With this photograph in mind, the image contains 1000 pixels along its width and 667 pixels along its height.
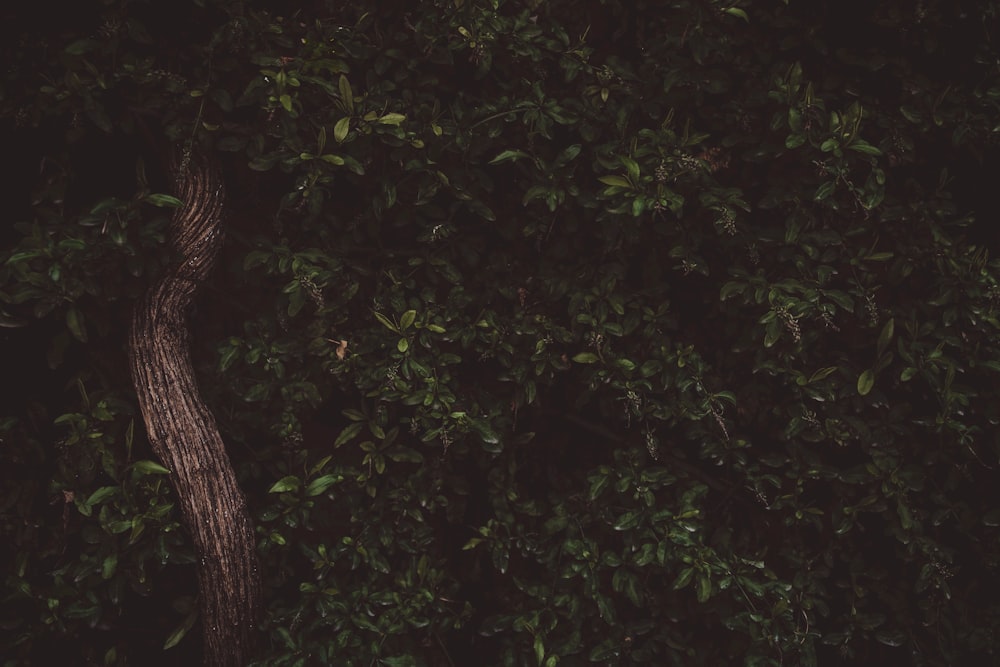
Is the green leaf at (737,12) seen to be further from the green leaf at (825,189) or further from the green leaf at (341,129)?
the green leaf at (341,129)

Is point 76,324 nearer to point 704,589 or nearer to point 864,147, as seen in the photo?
point 704,589

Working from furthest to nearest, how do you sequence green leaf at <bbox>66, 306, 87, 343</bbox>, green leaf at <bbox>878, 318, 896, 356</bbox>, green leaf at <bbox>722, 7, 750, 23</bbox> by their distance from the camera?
Answer: green leaf at <bbox>878, 318, 896, 356</bbox> → green leaf at <bbox>722, 7, 750, 23</bbox> → green leaf at <bbox>66, 306, 87, 343</bbox>

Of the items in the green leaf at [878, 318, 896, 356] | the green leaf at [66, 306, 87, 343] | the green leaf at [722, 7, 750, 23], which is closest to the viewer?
the green leaf at [66, 306, 87, 343]

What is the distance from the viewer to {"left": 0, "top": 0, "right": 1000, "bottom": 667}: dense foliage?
87.5 inches

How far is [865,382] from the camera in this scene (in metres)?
2.41

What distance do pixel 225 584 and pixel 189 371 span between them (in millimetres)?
701

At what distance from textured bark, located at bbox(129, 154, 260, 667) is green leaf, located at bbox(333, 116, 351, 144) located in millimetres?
478

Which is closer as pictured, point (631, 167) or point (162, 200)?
point (162, 200)

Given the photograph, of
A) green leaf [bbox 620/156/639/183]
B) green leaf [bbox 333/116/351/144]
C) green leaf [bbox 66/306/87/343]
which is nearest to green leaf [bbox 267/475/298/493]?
green leaf [bbox 66/306/87/343]

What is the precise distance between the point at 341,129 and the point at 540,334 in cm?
90

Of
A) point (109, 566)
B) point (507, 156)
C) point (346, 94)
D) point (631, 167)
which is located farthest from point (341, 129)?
point (109, 566)

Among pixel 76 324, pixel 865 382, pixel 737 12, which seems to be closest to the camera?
pixel 76 324

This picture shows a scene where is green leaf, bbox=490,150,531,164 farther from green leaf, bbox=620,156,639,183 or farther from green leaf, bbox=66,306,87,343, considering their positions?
green leaf, bbox=66,306,87,343

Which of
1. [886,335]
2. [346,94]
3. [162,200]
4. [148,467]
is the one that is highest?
[346,94]
